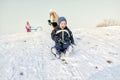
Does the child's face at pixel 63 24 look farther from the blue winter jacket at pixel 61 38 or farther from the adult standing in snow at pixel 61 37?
the blue winter jacket at pixel 61 38

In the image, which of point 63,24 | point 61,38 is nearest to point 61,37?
point 61,38

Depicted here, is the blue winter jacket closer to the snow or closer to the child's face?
the child's face

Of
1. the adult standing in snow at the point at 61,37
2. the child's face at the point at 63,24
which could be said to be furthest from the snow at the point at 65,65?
the child's face at the point at 63,24

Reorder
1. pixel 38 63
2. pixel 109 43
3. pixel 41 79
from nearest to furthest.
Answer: pixel 41 79
pixel 38 63
pixel 109 43

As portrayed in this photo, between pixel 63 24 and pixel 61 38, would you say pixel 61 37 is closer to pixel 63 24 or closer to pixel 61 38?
pixel 61 38

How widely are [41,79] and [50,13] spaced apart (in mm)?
8347

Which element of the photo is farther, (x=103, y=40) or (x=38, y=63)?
(x=103, y=40)

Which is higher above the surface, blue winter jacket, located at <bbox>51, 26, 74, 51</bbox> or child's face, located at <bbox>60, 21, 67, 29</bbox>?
Result: child's face, located at <bbox>60, 21, 67, 29</bbox>

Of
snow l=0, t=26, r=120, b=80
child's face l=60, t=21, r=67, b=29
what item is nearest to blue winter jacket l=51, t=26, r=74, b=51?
child's face l=60, t=21, r=67, b=29

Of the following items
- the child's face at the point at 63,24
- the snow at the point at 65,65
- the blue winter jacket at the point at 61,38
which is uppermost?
the child's face at the point at 63,24

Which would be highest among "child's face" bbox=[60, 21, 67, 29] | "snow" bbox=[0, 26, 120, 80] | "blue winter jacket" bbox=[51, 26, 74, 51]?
"child's face" bbox=[60, 21, 67, 29]

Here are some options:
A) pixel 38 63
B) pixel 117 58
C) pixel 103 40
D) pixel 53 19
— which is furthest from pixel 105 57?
pixel 53 19

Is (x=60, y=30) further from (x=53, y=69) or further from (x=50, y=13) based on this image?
(x=50, y=13)

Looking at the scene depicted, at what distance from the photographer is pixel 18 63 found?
588cm
